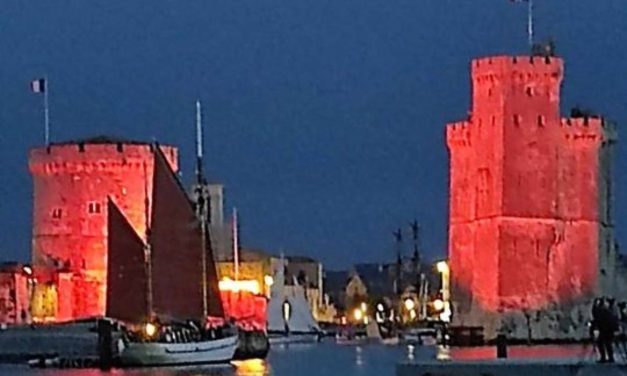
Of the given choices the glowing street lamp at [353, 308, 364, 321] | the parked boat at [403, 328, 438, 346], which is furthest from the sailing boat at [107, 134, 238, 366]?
the glowing street lamp at [353, 308, 364, 321]

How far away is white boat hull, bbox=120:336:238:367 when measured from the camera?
178ft

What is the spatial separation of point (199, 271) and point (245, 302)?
70.0 ft

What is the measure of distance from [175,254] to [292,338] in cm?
3089

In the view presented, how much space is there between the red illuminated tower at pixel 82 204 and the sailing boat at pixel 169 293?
8751 mm

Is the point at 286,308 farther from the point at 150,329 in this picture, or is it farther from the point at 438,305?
the point at 150,329

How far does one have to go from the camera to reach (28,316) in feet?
215

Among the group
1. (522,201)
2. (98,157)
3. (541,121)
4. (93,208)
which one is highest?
(541,121)

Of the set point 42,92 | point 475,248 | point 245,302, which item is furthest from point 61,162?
point 475,248

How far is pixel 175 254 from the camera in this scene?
180 feet

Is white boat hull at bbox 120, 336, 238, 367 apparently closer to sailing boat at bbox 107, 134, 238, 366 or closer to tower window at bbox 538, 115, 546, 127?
sailing boat at bbox 107, 134, 238, 366

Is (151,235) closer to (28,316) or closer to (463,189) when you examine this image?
(28,316)

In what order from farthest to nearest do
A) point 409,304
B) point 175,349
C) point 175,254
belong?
1. point 409,304
2. point 175,254
3. point 175,349

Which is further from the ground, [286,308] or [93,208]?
[93,208]

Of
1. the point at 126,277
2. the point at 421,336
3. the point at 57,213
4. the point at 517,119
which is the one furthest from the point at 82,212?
the point at 421,336
